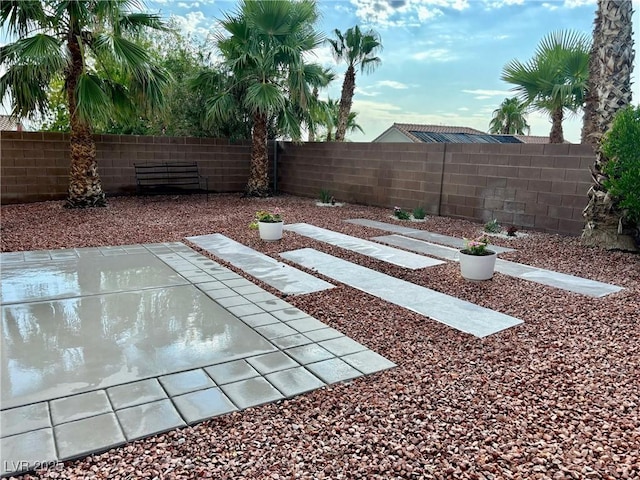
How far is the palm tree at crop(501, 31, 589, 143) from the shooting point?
28.8ft

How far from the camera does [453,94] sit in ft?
42.9

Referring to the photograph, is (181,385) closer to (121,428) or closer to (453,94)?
(121,428)

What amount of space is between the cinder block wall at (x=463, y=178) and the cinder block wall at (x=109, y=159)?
72.8 inches

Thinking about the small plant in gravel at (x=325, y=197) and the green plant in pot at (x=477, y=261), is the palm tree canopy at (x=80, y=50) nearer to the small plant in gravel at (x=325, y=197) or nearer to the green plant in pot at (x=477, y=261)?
the small plant in gravel at (x=325, y=197)

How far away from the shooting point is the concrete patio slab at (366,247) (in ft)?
17.4

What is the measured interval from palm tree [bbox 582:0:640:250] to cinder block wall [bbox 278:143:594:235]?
59cm

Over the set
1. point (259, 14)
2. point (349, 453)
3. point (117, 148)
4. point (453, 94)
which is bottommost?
point (349, 453)

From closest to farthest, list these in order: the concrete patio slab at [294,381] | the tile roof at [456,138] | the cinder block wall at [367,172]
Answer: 1. the concrete patio slab at [294,381]
2. the cinder block wall at [367,172]
3. the tile roof at [456,138]

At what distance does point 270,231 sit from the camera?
6125 mm

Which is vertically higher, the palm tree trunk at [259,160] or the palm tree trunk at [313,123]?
the palm tree trunk at [313,123]

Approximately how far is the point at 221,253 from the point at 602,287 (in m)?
4.15

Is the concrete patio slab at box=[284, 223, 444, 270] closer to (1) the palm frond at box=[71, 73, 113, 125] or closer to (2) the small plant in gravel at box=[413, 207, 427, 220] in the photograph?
(2) the small plant in gravel at box=[413, 207, 427, 220]

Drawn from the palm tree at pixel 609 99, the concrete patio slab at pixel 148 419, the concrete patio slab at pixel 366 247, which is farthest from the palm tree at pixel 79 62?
the palm tree at pixel 609 99

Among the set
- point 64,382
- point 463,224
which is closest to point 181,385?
point 64,382
